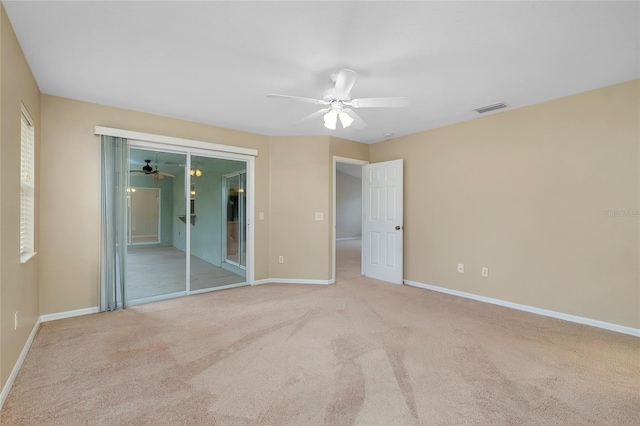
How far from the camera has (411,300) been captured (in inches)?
157

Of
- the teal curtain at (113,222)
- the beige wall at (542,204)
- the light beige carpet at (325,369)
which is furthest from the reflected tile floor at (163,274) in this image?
the beige wall at (542,204)

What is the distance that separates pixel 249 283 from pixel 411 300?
8.14ft

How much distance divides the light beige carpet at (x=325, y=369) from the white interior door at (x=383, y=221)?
1.48 metres

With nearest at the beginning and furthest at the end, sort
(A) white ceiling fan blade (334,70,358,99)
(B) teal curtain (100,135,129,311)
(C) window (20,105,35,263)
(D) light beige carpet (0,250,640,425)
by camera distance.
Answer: (D) light beige carpet (0,250,640,425) → (A) white ceiling fan blade (334,70,358,99) → (C) window (20,105,35,263) → (B) teal curtain (100,135,129,311)

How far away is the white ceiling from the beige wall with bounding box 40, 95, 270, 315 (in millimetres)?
219

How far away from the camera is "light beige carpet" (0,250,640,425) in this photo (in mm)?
1779

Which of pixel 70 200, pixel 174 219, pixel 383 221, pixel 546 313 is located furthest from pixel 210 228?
pixel 546 313

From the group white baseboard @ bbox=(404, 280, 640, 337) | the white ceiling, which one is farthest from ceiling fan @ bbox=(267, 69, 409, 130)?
white baseboard @ bbox=(404, 280, 640, 337)

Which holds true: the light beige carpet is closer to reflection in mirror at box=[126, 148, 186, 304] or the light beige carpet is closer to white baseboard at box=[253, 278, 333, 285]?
reflection in mirror at box=[126, 148, 186, 304]

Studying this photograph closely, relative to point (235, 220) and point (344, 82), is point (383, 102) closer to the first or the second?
point (344, 82)

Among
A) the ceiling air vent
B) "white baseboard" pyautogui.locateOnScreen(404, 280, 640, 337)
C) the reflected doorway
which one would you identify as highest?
the ceiling air vent

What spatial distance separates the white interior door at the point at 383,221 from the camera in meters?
4.88

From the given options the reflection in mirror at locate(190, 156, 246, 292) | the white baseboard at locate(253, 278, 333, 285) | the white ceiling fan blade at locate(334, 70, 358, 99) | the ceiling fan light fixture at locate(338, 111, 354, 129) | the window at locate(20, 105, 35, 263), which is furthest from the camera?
the white baseboard at locate(253, 278, 333, 285)

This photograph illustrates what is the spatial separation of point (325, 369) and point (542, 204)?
3.07m
